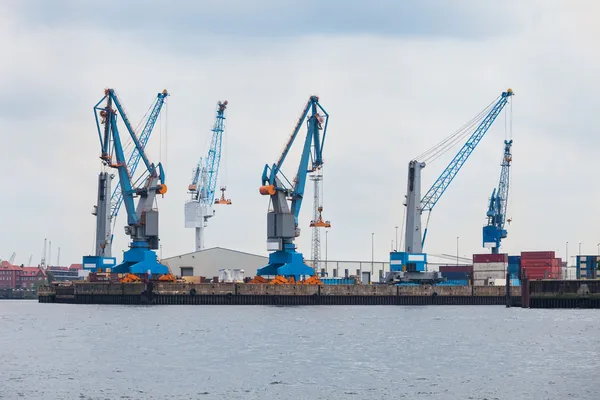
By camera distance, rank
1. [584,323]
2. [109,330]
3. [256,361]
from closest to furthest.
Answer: [256,361], [109,330], [584,323]

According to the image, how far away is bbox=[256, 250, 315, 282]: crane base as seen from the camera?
142 metres

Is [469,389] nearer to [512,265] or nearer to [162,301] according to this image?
[162,301]

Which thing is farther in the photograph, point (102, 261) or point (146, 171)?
point (102, 261)

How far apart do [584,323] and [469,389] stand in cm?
5429

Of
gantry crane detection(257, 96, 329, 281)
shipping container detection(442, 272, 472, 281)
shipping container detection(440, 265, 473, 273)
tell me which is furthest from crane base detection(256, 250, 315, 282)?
shipping container detection(440, 265, 473, 273)

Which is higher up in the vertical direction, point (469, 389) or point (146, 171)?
point (146, 171)

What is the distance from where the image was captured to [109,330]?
295 ft

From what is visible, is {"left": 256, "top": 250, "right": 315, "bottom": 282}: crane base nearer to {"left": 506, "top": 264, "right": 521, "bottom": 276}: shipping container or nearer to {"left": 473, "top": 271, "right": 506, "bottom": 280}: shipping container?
{"left": 473, "top": 271, "right": 506, "bottom": 280}: shipping container

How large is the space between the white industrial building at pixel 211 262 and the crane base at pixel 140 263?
30.9 m

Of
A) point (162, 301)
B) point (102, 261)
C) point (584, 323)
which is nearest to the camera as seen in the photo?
point (584, 323)

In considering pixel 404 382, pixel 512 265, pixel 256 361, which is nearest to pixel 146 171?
pixel 512 265

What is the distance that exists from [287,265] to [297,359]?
249ft

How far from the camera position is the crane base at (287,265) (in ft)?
466

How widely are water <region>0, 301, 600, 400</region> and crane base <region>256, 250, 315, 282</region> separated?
114ft
